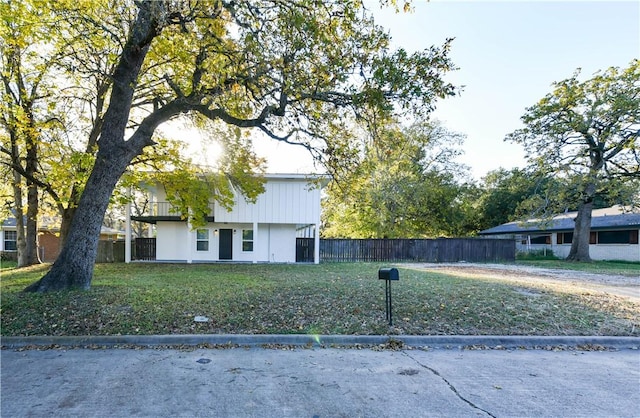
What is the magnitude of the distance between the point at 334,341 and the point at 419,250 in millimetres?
16992

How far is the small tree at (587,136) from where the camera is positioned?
18688mm

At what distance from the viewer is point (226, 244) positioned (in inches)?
768

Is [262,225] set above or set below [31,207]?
below

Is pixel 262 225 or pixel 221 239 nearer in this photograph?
pixel 262 225

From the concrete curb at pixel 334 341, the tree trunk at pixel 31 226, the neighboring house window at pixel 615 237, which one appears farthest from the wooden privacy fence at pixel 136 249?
the neighboring house window at pixel 615 237

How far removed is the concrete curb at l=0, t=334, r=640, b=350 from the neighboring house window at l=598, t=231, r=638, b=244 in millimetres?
22736

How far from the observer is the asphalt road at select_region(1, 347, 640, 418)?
3244 mm

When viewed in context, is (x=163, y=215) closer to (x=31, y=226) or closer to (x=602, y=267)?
(x=31, y=226)

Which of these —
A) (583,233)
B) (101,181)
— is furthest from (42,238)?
(583,233)

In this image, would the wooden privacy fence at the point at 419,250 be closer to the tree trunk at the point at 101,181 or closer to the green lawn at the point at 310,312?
the green lawn at the point at 310,312

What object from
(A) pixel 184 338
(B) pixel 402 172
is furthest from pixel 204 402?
(B) pixel 402 172

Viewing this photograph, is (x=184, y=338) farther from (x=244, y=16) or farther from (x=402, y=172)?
(x=402, y=172)

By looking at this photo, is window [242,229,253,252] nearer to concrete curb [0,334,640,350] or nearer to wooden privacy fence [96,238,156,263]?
wooden privacy fence [96,238,156,263]

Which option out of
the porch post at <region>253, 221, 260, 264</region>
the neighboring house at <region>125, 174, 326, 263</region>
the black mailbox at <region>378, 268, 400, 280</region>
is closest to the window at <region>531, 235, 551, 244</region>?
the neighboring house at <region>125, 174, 326, 263</region>
